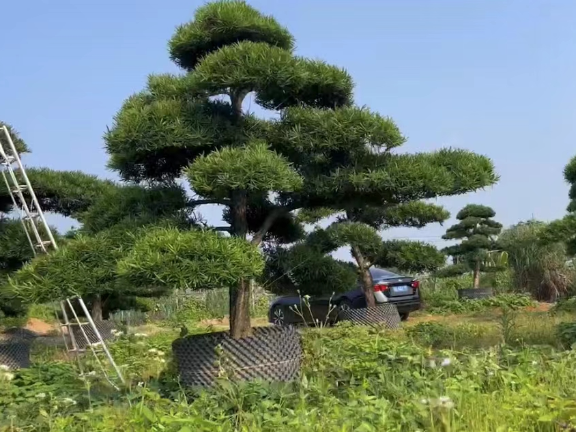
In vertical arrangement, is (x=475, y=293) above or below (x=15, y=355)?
above

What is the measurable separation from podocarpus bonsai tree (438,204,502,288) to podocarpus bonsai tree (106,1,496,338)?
11220 mm

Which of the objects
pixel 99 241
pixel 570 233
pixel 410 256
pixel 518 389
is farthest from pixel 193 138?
pixel 570 233

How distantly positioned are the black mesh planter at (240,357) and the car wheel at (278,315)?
5.85m

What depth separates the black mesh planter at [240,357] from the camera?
3471mm

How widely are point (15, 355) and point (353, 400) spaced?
13.6 feet

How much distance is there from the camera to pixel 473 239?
48.2 ft

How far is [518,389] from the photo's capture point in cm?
265

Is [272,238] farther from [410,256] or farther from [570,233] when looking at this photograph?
[570,233]

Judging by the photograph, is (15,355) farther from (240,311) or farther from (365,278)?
(365,278)

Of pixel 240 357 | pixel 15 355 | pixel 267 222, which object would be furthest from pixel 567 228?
pixel 15 355

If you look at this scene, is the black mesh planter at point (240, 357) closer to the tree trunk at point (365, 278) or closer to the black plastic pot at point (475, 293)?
the tree trunk at point (365, 278)

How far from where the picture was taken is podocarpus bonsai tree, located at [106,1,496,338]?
3.61 metres

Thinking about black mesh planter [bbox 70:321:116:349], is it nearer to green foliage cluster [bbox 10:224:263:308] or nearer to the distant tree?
green foliage cluster [bbox 10:224:263:308]

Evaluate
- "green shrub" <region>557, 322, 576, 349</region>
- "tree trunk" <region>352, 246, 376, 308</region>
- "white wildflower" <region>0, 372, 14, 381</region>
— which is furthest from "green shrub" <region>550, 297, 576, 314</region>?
"white wildflower" <region>0, 372, 14, 381</region>
